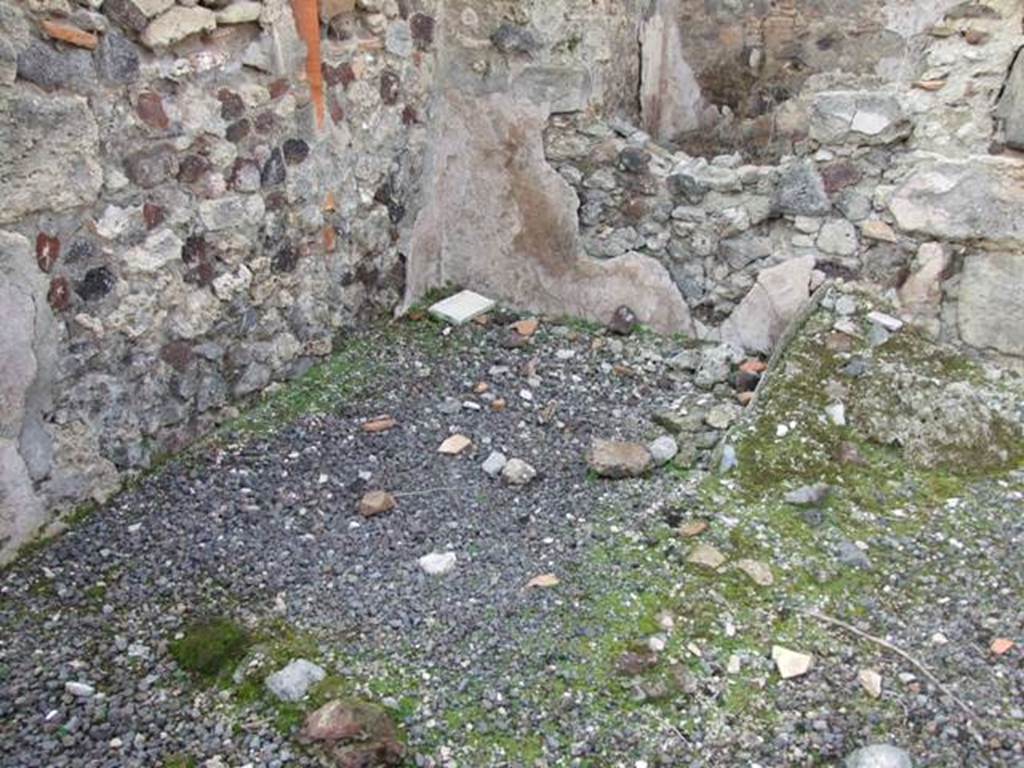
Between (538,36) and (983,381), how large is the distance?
1.92m

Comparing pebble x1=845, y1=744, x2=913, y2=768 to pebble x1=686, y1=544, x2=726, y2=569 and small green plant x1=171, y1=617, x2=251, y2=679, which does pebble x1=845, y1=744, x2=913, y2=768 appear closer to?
pebble x1=686, y1=544, x2=726, y2=569

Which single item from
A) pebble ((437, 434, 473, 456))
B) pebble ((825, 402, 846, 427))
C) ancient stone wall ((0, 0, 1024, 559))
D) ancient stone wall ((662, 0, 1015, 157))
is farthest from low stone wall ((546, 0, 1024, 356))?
ancient stone wall ((662, 0, 1015, 157))

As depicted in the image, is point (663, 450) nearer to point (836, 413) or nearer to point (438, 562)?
point (836, 413)

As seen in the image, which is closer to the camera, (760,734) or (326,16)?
(760,734)

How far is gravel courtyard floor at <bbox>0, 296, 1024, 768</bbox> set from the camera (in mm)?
2064

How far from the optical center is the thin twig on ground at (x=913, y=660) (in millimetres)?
2061

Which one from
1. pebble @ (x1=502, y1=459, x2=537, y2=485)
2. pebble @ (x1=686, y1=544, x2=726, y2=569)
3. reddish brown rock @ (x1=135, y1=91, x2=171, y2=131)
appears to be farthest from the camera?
pebble @ (x1=502, y1=459, x2=537, y2=485)

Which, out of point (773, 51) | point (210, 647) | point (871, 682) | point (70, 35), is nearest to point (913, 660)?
point (871, 682)

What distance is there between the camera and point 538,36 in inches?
141

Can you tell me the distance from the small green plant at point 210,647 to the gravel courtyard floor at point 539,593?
0.03 meters

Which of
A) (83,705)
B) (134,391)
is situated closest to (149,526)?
(134,391)

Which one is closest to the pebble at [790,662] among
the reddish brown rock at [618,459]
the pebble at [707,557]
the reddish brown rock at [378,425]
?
the pebble at [707,557]

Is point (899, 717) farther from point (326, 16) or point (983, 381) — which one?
point (326, 16)

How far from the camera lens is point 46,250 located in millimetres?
2490
